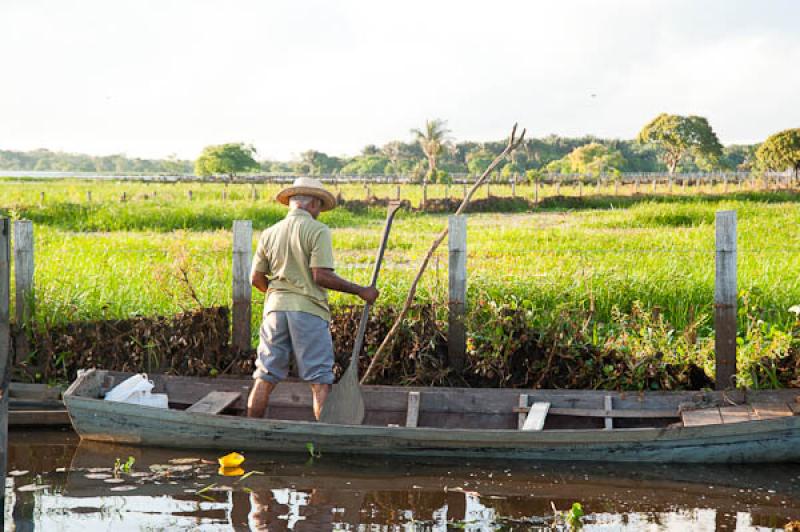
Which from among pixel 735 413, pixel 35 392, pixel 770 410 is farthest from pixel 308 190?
pixel 770 410

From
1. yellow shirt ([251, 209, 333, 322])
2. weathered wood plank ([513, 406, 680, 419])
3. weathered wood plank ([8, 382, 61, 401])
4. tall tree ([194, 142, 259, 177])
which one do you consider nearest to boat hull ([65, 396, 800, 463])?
weathered wood plank ([513, 406, 680, 419])

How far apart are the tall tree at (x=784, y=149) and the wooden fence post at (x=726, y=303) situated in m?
49.6

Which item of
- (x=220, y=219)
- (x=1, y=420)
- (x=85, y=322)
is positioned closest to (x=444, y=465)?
(x=1, y=420)

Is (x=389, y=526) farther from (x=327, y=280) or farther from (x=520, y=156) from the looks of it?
(x=520, y=156)

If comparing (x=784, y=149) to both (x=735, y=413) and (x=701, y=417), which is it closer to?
(x=735, y=413)

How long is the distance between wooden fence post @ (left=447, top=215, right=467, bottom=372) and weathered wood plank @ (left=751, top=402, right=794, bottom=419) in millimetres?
2102

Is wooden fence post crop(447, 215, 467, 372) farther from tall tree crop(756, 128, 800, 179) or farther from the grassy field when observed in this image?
tall tree crop(756, 128, 800, 179)

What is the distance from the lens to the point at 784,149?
54.4 m

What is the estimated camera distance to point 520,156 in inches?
3895

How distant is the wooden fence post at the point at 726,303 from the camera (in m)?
7.25

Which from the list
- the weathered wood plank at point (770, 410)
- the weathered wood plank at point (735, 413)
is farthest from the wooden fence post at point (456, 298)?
the weathered wood plank at point (770, 410)

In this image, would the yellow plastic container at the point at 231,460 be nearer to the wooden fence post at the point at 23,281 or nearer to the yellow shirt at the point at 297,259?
the yellow shirt at the point at 297,259

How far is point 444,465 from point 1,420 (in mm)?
2679

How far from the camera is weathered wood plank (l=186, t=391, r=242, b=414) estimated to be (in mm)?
6922
